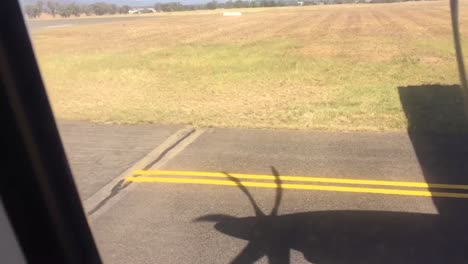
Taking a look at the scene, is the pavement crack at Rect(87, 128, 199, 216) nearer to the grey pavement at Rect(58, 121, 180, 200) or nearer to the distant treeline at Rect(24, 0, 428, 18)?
the grey pavement at Rect(58, 121, 180, 200)

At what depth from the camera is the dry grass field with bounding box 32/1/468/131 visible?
10.0m

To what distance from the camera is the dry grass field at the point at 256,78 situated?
395 inches

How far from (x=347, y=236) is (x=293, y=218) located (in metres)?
0.67

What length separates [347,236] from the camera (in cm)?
453

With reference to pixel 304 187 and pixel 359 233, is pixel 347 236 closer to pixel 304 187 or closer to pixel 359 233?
pixel 359 233

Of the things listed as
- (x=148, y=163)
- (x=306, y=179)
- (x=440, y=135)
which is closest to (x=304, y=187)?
(x=306, y=179)

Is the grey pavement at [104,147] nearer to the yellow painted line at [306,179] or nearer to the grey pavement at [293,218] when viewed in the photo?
the yellow painted line at [306,179]

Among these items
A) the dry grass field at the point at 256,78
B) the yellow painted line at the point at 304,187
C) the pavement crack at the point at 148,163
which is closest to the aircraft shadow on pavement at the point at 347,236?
the yellow painted line at the point at 304,187

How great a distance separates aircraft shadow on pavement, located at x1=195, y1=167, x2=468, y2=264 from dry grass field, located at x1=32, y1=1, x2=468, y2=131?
2.74 metres

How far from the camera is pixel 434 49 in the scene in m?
19.4

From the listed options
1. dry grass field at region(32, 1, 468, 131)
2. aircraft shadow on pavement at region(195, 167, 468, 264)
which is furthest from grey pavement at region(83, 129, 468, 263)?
dry grass field at region(32, 1, 468, 131)

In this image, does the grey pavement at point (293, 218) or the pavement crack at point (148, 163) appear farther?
the pavement crack at point (148, 163)

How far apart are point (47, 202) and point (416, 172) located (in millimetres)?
5516

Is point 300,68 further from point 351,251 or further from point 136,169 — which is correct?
point 351,251
